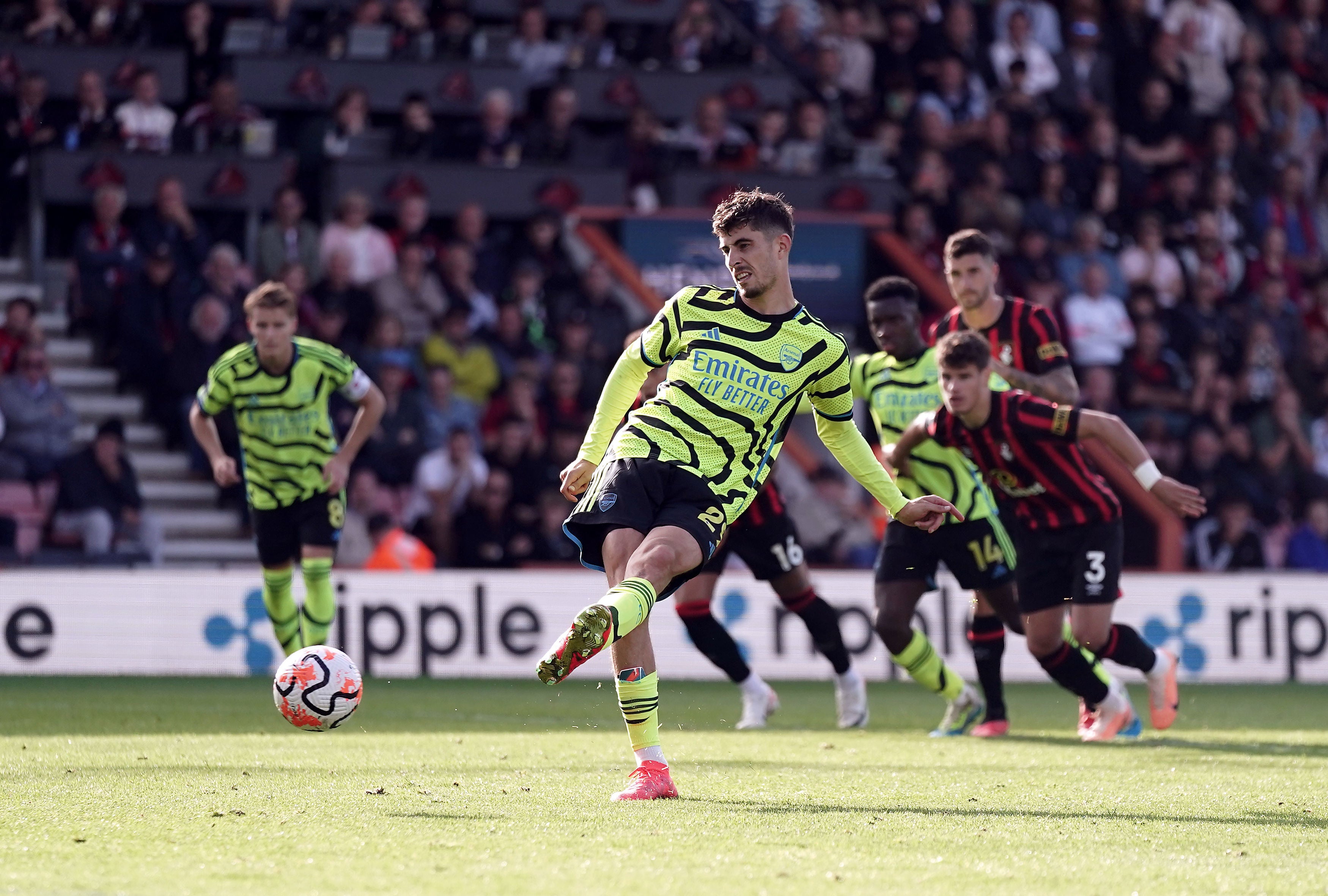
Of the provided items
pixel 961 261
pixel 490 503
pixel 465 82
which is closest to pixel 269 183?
pixel 465 82

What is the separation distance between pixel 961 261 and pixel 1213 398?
9.04m

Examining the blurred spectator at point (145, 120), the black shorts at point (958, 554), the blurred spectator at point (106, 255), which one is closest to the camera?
the black shorts at point (958, 554)

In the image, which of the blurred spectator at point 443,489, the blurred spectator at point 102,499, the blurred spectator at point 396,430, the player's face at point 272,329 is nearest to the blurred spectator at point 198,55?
the blurred spectator at point 396,430

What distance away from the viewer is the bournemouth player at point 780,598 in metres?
9.59

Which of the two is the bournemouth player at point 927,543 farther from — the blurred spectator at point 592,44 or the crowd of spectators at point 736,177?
the blurred spectator at point 592,44

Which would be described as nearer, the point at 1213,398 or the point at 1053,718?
the point at 1053,718

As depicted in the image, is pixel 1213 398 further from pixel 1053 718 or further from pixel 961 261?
pixel 961 261

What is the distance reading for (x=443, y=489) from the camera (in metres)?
14.6

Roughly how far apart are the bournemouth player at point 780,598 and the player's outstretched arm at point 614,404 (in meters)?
3.25

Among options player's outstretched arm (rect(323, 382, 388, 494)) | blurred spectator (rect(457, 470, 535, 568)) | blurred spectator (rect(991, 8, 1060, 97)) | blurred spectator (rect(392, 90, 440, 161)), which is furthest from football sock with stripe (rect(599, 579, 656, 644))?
blurred spectator (rect(991, 8, 1060, 97))

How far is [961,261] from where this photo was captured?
356 inches

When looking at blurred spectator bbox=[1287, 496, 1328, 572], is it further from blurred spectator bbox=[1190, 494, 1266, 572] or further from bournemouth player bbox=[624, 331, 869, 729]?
bournemouth player bbox=[624, 331, 869, 729]

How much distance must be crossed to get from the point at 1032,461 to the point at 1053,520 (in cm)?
37

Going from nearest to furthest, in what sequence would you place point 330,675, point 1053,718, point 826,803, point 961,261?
point 826,803 < point 330,675 < point 961,261 < point 1053,718
